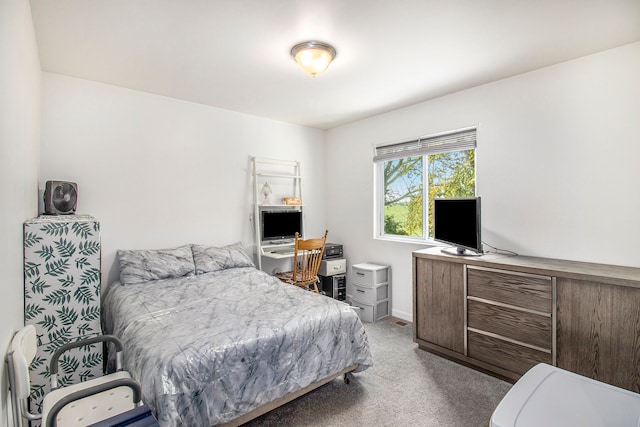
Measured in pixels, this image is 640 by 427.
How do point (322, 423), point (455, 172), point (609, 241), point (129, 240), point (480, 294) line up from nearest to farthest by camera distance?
point (322, 423), point (609, 241), point (480, 294), point (129, 240), point (455, 172)

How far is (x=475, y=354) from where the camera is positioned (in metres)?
2.62

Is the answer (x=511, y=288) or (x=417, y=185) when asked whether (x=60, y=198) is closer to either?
(x=417, y=185)

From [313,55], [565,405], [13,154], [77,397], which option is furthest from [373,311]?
[13,154]

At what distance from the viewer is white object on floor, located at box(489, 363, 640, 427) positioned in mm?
1121

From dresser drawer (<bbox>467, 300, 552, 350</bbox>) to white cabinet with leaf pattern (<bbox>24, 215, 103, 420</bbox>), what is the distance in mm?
2806

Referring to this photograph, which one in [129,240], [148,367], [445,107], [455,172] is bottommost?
[148,367]

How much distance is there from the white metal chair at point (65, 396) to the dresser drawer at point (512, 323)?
238 cm

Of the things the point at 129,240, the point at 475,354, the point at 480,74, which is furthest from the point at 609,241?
the point at 129,240

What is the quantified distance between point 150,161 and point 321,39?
218 cm

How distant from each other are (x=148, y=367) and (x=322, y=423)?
3.60ft

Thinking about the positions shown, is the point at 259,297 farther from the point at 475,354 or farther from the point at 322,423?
the point at 475,354

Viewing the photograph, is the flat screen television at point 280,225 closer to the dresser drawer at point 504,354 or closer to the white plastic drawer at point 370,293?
the white plastic drawer at point 370,293

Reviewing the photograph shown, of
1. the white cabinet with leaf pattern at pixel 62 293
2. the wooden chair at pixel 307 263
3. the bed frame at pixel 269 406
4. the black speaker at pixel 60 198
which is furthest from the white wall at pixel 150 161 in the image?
the bed frame at pixel 269 406

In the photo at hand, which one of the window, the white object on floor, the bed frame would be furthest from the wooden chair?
the white object on floor
